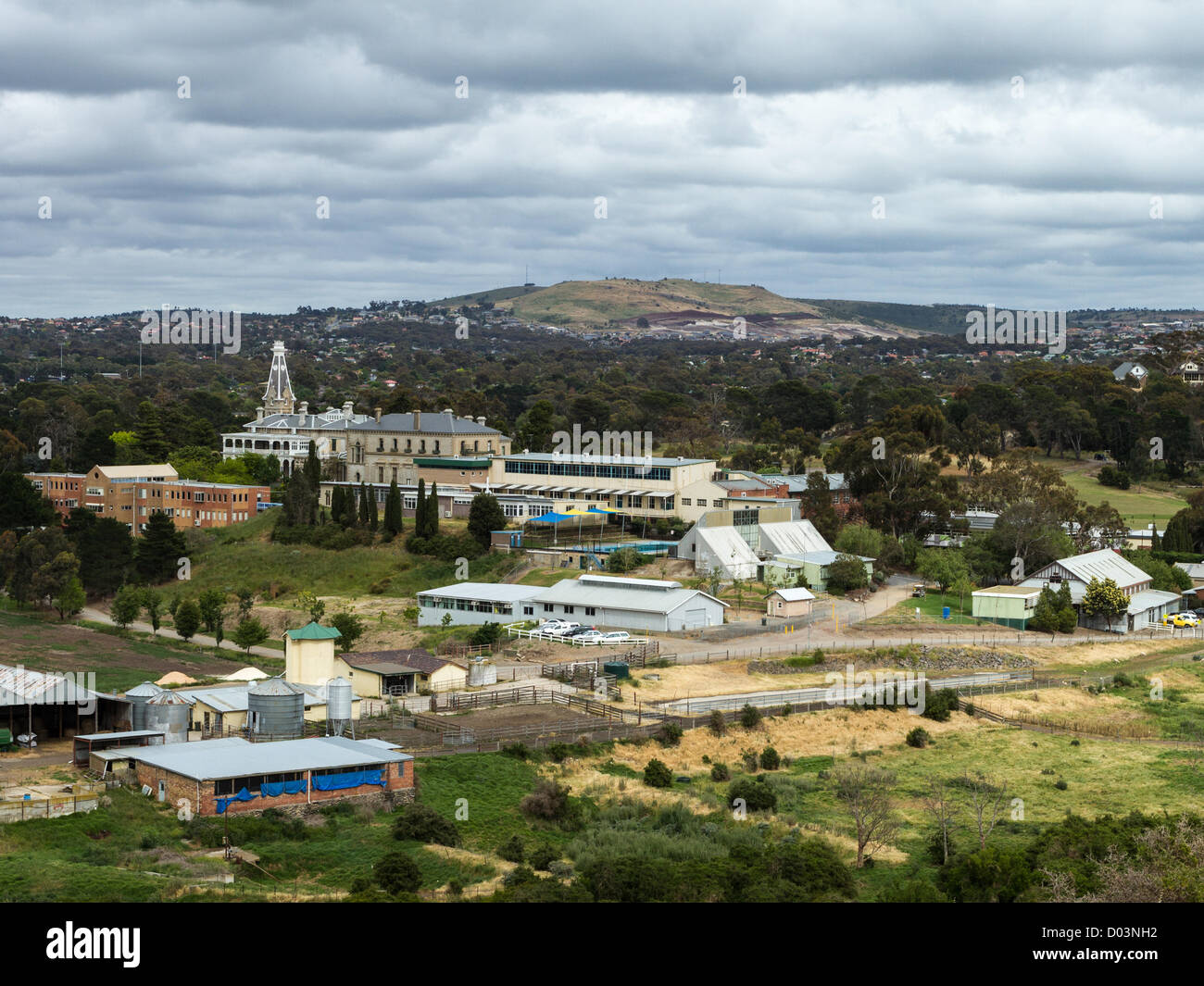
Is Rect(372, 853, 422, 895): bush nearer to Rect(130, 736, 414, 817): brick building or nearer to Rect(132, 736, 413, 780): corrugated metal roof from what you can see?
Rect(130, 736, 414, 817): brick building

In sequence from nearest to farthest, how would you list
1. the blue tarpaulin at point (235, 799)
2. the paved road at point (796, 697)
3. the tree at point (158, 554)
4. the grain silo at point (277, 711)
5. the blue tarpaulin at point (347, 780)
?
the blue tarpaulin at point (235, 799)
the blue tarpaulin at point (347, 780)
the grain silo at point (277, 711)
the paved road at point (796, 697)
the tree at point (158, 554)

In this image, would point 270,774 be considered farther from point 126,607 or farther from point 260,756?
point 126,607

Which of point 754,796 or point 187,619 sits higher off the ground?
point 187,619

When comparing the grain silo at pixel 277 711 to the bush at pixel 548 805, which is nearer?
the bush at pixel 548 805

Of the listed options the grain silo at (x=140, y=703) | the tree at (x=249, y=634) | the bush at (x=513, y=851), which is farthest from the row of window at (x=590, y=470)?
the bush at (x=513, y=851)

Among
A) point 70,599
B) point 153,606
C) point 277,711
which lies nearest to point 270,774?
point 277,711

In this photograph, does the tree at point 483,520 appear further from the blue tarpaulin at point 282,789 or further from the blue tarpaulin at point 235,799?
the blue tarpaulin at point 235,799
